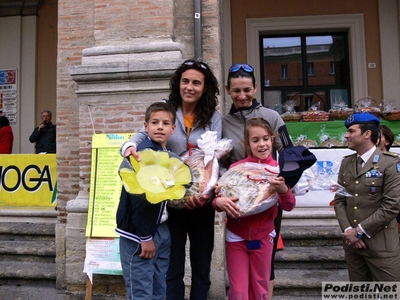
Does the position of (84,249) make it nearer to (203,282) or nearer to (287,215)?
(203,282)

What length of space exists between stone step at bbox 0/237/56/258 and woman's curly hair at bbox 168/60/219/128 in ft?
12.2

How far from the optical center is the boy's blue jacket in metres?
2.54

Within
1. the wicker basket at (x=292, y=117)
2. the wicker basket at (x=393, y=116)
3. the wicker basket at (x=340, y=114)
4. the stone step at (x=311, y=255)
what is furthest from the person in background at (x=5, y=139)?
the wicker basket at (x=393, y=116)

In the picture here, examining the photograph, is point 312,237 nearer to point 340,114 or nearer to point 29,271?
point 340,114

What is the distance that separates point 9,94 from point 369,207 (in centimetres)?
955

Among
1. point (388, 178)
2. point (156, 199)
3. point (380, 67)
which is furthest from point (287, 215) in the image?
point (380, 67)

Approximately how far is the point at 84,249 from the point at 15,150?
20.5 ft

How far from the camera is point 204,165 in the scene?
2.61m

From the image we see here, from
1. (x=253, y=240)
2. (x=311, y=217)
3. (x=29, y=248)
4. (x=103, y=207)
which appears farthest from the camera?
(x=311, y=217)

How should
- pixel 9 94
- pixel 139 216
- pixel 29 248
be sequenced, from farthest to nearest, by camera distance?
pixel 9 94 → pixel 29 248 → pixel 139 216

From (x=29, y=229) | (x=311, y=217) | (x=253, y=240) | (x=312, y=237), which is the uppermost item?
(x=253, y=240)

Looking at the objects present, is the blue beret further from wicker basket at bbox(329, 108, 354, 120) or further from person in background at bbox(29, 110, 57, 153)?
person in background at bbox(29, 110, 57, 153)

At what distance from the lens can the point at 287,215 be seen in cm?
628

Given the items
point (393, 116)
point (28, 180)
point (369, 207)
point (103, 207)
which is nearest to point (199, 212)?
point (369, 207)
